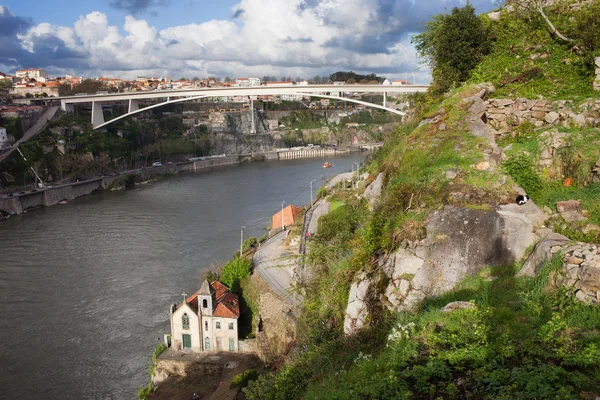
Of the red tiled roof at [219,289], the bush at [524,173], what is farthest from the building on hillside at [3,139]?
the bush at [524,173]

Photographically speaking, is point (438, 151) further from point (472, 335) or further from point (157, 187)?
point (157, 187)

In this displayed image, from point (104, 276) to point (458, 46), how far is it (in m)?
11.3

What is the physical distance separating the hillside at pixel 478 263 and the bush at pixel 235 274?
5.01 metres

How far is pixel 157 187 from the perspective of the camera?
28844 millimetres

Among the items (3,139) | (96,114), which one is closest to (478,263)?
(3,139)

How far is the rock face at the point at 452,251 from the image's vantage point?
12.6 ft

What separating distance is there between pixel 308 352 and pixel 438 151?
2327 mm

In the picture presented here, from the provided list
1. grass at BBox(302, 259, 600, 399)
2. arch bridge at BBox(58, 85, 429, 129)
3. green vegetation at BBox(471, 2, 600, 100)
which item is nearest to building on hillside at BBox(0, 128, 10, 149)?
arch bridge at BBox(58, 85, 429, 129)

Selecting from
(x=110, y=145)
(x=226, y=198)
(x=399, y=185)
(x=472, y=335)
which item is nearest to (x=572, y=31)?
(x=399, y=185)

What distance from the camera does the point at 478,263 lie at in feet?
12.6

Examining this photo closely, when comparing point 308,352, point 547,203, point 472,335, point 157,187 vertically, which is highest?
point 547,203

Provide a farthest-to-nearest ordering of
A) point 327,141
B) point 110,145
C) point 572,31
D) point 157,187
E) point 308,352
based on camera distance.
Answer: point 327,141 < point 110,145 < point 157,187 < point 572,31 < point 308,352

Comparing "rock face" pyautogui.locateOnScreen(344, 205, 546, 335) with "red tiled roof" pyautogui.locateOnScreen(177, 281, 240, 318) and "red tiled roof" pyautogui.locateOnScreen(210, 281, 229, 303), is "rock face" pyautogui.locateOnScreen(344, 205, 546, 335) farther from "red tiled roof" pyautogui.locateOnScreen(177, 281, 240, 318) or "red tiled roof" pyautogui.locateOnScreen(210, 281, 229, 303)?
"red tiled roof" pyautogui.locateOnScreen(210, 281, 229, 303)

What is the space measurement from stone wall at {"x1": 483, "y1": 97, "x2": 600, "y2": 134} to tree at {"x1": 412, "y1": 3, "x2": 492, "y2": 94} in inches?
41.8
